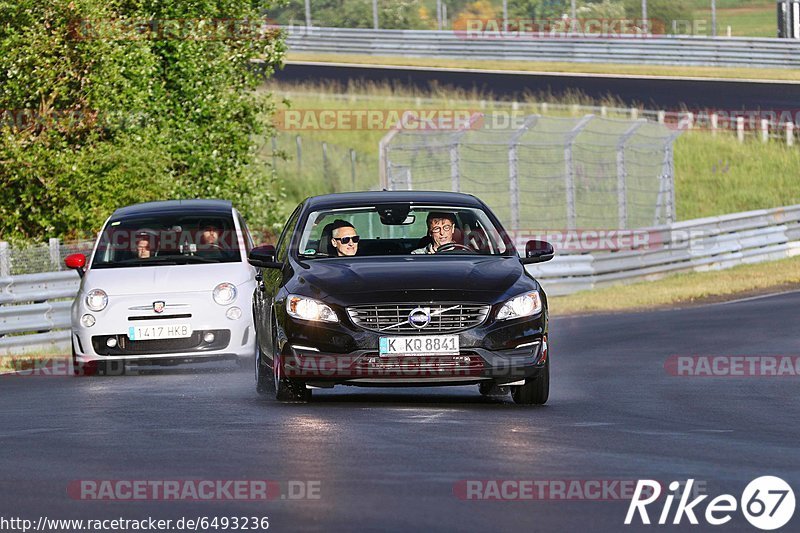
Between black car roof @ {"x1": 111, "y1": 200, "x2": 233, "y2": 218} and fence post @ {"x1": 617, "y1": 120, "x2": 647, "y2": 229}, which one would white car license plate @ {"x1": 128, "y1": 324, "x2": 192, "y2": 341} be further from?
fence post @ {"x1": 617, "y1": 120, "x2": 647, "y2": 229}

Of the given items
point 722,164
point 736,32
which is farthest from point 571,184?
point 736,32

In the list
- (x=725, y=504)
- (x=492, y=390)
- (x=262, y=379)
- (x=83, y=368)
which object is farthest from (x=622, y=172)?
(x=725, y=504)

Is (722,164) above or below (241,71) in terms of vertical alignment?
below

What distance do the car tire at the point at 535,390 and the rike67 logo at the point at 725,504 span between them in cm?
376

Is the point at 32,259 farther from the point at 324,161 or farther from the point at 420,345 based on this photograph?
the point at 324,161

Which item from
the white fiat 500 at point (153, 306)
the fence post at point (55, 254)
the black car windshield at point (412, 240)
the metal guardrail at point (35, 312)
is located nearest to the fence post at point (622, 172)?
the fence post at point (55, 254)

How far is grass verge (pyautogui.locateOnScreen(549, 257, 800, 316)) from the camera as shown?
27266 mm

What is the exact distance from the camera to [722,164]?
150ft

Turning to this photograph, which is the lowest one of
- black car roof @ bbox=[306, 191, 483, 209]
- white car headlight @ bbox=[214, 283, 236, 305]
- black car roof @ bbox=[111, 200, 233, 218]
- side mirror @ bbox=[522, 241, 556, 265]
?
white car headlight @ bbox=[214, 283, 236, 305]

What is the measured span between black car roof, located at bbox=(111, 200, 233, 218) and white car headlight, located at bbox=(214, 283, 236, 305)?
4.29 ft

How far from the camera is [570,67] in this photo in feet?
176

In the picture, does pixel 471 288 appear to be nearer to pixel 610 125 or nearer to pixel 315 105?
pixel 610 125

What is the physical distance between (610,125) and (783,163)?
19.3ft

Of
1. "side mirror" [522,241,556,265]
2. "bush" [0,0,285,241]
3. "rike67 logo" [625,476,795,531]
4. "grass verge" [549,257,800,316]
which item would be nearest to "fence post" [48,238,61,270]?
"bush" [0,0,285,241]
